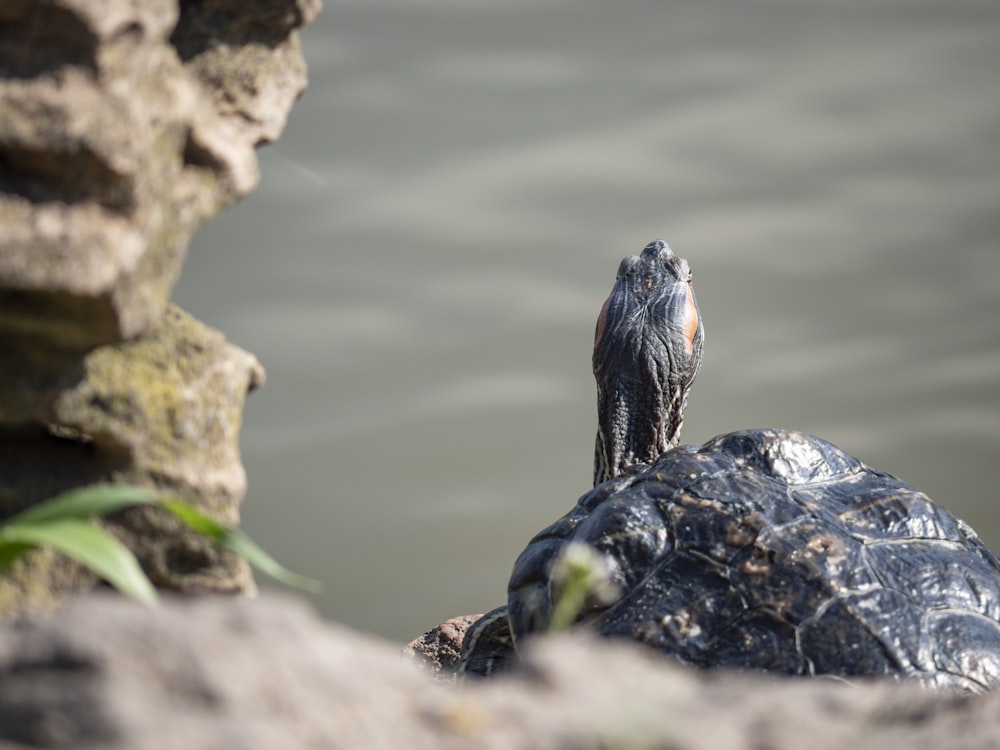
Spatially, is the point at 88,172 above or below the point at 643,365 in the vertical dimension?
below

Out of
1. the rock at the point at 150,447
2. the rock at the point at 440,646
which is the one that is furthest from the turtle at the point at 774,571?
the rock at the point at 440,646

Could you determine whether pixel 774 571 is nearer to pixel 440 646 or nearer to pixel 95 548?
pixel 95 548

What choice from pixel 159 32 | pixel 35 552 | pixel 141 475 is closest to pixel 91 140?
pixel 159 32

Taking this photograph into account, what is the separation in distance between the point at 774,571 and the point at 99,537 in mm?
1294

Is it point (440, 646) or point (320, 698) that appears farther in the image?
point (440, 646)

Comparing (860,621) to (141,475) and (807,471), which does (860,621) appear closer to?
(807,471)

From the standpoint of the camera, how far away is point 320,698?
668 mm

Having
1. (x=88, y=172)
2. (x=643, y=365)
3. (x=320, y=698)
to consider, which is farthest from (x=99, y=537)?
(x=643, y=365)

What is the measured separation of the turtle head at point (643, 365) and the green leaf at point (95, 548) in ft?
7.63

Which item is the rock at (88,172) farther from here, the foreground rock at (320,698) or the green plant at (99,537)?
the foreground rock at (320,698)

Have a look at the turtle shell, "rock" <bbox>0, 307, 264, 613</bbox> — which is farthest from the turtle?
"rock" <bbox>0, 307, 264, 613</bbox>

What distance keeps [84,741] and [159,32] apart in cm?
Answer: 99

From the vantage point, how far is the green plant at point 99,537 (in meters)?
0.90

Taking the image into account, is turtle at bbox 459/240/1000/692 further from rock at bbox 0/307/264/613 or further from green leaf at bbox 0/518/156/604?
green leaf at bbox 0/518/156/604
